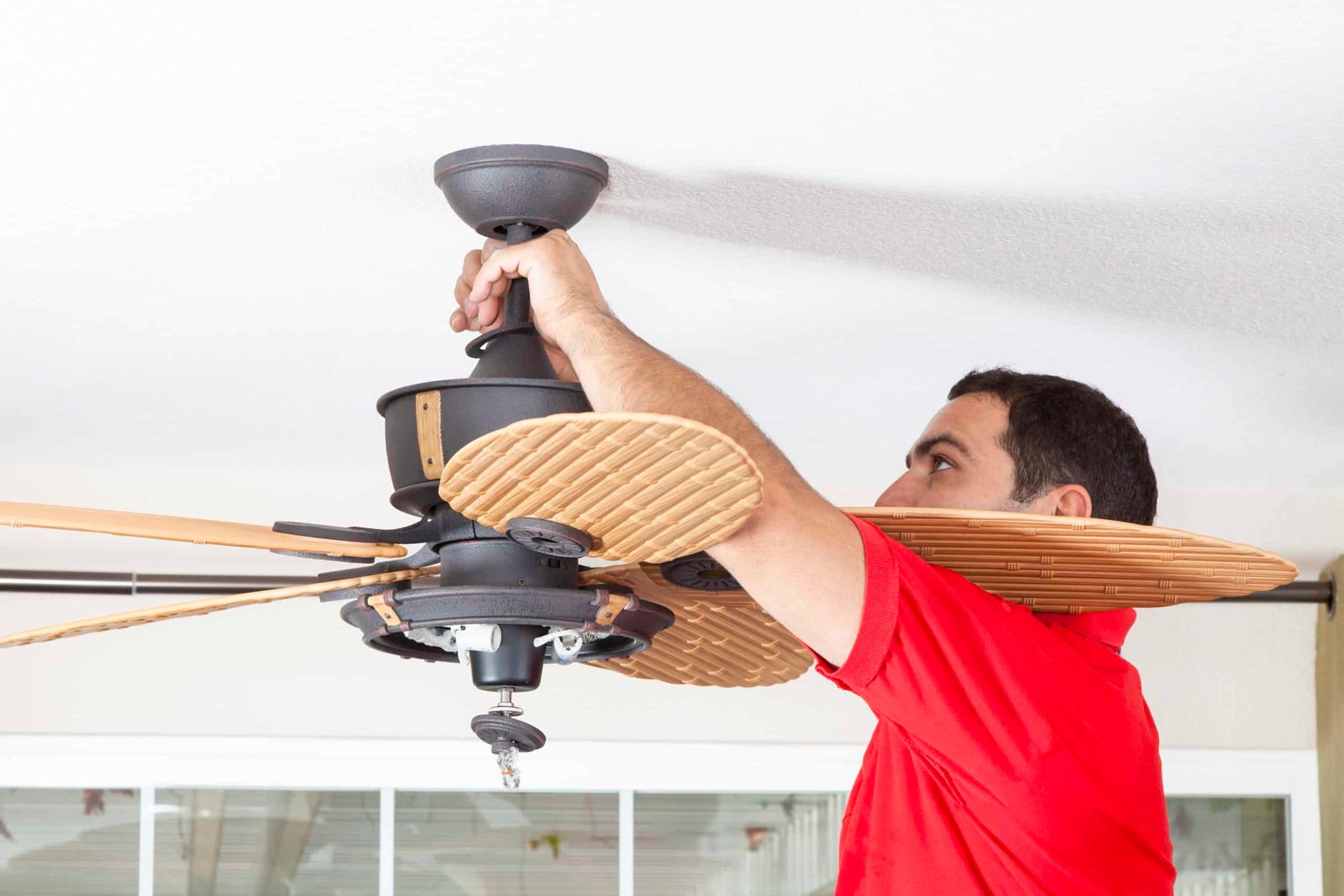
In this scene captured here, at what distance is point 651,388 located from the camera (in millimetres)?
1256

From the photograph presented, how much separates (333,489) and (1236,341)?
2018 mm

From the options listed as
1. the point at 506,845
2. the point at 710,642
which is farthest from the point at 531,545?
the point at 506,845

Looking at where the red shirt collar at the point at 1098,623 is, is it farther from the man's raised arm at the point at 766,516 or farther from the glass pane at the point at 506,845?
the glass pane at the point at 506,845

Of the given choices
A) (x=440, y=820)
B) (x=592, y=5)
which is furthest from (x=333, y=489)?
(x=592, y=5)

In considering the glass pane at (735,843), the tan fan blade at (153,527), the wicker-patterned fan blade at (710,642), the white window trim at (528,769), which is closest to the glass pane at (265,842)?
the white window trim at (528,769)

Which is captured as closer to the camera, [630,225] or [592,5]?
[592,5]

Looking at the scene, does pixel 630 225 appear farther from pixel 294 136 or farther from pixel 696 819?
pixel 696 819

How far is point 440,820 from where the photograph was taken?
3.48m

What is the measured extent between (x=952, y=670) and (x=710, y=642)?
495mm

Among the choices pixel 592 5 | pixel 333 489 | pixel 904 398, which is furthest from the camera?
pixel 333 489

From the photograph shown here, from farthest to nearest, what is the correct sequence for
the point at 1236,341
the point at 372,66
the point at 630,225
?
the point at 1236,341, the point at 630,225, the point at 372,66

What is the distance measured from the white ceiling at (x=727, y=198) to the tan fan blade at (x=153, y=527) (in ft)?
1.46

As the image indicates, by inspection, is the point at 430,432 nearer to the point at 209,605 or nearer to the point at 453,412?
the point at 453,412

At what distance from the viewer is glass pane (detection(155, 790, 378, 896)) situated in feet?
11.3
